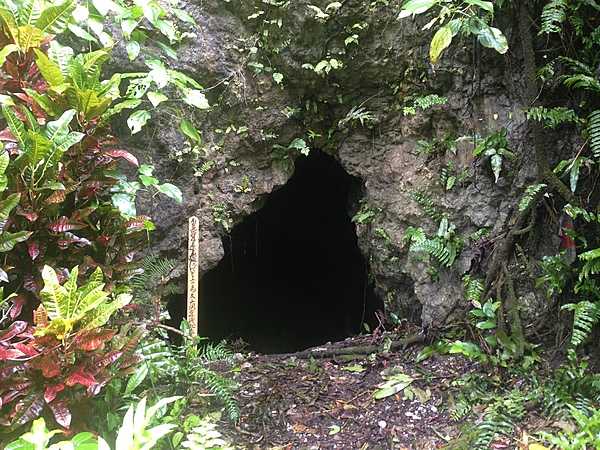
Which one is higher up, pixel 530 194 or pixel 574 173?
pixel 574 173

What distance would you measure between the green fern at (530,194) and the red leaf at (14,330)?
3.07m

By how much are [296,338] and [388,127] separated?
3.91 m

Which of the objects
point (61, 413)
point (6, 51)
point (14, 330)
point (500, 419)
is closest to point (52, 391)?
point (61, 413)

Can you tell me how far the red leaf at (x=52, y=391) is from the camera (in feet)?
7.29

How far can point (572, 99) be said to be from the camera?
137 inches

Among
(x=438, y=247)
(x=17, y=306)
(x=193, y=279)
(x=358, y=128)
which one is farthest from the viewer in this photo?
(x=358, y=128)

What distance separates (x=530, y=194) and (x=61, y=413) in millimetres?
3059

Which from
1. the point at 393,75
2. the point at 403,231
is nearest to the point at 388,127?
the point at 393,75

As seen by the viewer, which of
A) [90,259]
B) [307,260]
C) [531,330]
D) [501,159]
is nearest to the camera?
[90,259]

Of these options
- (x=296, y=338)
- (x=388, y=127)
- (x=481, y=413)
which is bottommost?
(x=296, y=338)

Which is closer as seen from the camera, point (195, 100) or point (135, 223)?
point (135, 223)

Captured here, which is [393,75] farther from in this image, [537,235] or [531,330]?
[531,330]

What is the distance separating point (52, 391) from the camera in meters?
2.25

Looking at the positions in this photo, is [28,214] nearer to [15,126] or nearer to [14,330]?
[15,126]
